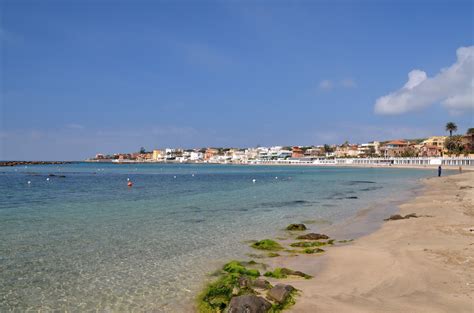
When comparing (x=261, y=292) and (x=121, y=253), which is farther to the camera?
(x=121, y=253)

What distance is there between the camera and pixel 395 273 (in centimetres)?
1032

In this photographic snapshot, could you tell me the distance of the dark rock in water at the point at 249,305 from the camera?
7.72 m

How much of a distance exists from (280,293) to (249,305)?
3.32 ft

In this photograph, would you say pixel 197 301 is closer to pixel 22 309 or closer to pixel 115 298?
pixel 115 298

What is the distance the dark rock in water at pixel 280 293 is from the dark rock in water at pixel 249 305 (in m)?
0.39

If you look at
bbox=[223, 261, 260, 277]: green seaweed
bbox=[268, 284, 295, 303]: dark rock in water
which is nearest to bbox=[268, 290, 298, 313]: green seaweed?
bbox=[268, 284, 295, 303]: dark rock in water

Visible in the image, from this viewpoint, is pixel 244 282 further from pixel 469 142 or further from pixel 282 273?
pixel 469 142

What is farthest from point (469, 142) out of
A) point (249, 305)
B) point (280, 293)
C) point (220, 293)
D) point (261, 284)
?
point (249, 305)

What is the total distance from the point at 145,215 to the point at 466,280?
60.9 feet

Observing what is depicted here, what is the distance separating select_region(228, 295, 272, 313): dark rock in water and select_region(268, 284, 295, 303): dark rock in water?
0.39m

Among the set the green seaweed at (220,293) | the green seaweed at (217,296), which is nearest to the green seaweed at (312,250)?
the green seaweed at (220,293)

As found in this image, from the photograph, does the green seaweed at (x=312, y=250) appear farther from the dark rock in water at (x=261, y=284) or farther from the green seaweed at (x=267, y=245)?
the dark rock in water at (x=261, y=284)

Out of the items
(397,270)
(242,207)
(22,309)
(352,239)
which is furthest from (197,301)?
(242,207)

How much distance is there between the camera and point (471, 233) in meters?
15.3
